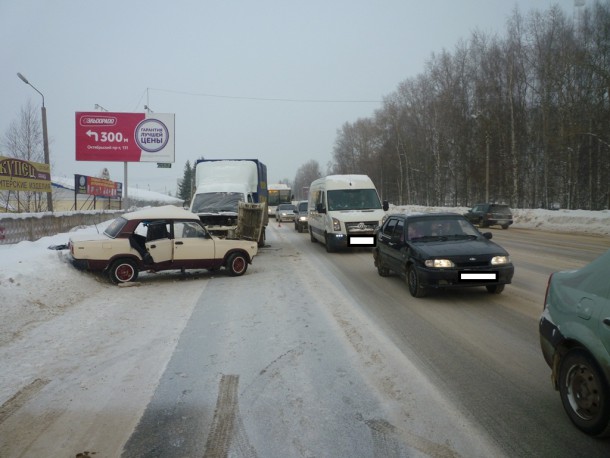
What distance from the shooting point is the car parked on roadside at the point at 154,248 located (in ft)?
32.1

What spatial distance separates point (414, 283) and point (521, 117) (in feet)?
136

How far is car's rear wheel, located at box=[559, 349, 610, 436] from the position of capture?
3.06 metres

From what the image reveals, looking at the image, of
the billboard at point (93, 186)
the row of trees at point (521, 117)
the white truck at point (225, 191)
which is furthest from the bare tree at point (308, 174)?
the white truck at point (225, 191)

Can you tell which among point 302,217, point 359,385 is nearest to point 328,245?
point 302,217

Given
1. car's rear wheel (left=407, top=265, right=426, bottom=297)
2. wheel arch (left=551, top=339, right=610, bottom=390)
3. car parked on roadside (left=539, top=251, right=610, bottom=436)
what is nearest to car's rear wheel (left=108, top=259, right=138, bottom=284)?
car's rear wheel (left=407, top=265, right=426, bottom=297)

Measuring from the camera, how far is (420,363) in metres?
4.86

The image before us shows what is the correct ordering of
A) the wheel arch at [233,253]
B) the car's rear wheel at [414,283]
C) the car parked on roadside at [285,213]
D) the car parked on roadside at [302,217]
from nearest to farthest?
the car's rear wheel at [414,283]
the wheel arch at [233,253]
the car parked on roadside at [302,217]
the car parked on roadside at [285,213]

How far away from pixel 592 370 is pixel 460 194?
53.9 m

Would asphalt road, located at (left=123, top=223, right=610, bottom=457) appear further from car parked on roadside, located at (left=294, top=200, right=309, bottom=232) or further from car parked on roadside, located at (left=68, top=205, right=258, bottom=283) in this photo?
car parked on roadside, located at (left=294, top=200, right=309, bottom=232)

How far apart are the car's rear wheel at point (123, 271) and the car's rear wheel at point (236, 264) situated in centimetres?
219

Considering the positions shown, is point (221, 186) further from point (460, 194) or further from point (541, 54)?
point (460, 194)

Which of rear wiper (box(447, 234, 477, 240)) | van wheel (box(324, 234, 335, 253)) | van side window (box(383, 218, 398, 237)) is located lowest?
van wheel (box(324, 234, 335, 253))

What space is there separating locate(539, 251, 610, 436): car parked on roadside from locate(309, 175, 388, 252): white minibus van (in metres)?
11.4

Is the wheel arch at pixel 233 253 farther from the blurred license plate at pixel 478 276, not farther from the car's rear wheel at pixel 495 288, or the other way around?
the car's rear wheel at pixel 495 288
